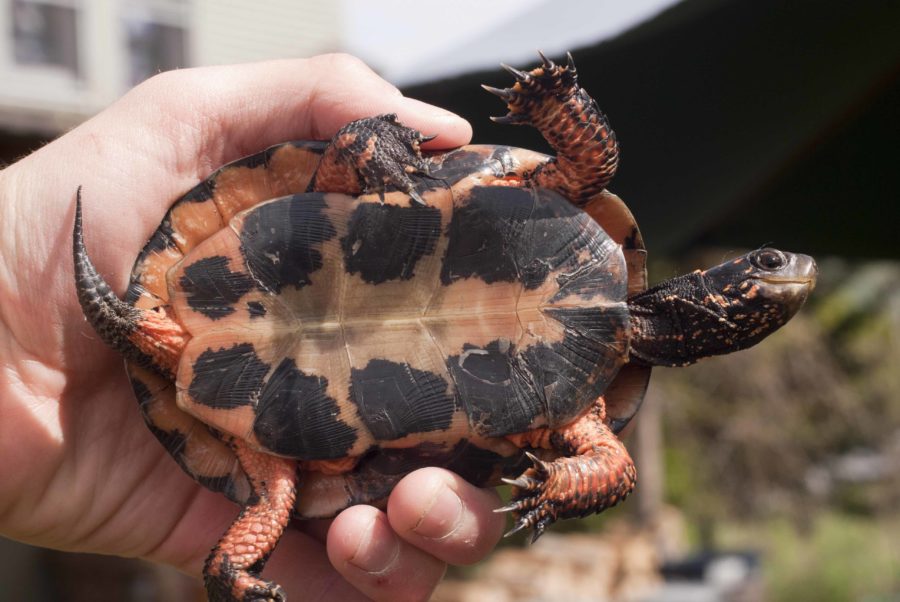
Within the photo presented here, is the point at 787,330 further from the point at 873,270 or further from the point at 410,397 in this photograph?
the point at 410,397

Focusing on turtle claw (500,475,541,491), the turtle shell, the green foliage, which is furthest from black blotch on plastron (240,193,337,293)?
the green foliage

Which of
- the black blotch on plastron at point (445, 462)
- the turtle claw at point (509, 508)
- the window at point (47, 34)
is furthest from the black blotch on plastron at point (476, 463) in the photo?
the window at point (47, 34)

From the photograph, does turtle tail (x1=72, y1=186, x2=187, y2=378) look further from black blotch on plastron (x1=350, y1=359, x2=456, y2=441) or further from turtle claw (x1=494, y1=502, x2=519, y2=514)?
turtle claw (x1=494, y1=502, x2=519, y2=514)

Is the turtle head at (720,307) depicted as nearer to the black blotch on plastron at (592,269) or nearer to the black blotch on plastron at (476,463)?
the black blotch on plastron at (592,269)

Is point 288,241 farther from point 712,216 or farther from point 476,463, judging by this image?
point 712,216

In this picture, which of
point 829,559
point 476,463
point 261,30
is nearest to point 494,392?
point 476,463
